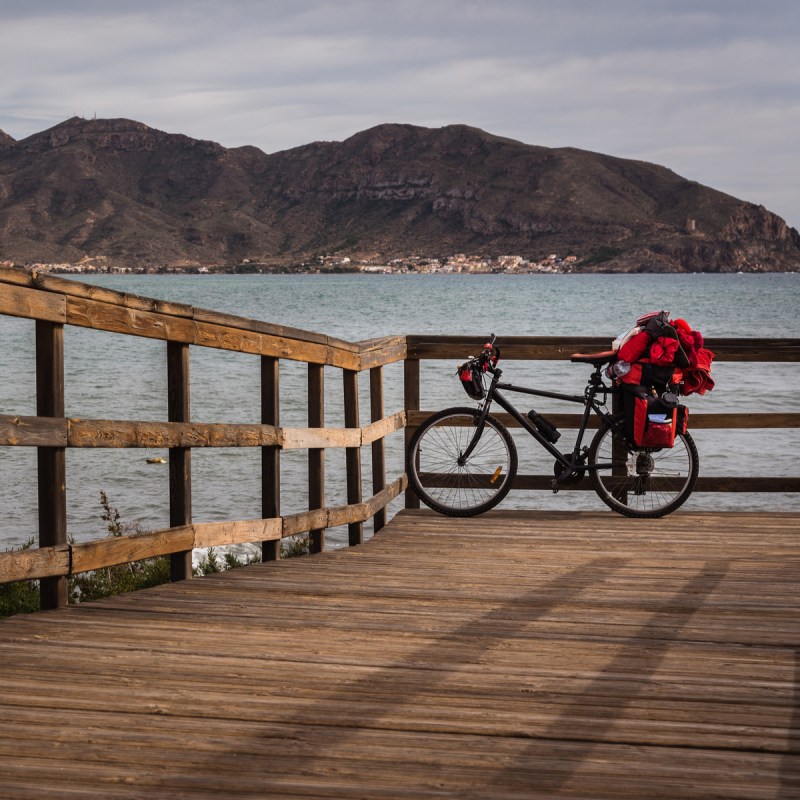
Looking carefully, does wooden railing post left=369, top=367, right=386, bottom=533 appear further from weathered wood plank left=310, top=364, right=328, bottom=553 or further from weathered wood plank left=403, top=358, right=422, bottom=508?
weathered wood plank left=310, top=364, right=328, bottom=553

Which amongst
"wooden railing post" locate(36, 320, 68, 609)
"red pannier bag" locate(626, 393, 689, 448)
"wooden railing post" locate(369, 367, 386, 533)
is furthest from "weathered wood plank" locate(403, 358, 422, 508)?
"wooden railing post" locate(36, 320, 68, 609)

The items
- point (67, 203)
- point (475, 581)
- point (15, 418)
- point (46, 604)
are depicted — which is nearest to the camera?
point (15, 418)

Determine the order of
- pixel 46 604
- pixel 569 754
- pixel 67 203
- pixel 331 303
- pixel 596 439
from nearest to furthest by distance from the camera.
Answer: pixel 569 754 → pixel 46 604 → pixel 596 439 → pixel 331 303 → pixel 67 203

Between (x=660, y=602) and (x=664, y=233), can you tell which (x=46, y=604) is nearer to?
(x=660, y=602)

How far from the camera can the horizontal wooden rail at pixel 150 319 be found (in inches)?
152

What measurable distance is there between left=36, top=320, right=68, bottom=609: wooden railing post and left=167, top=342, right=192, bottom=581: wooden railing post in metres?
0.65

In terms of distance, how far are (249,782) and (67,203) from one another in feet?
647

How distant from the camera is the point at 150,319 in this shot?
4.47 metres

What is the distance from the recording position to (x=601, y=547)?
6.12m

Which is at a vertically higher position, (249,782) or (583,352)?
(583,352)

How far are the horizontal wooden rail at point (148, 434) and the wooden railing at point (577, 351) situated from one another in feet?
4.17

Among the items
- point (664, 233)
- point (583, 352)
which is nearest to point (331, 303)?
point (583, 352)

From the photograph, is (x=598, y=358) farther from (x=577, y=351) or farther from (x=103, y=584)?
(x=103, y=584)

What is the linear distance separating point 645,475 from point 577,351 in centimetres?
100
